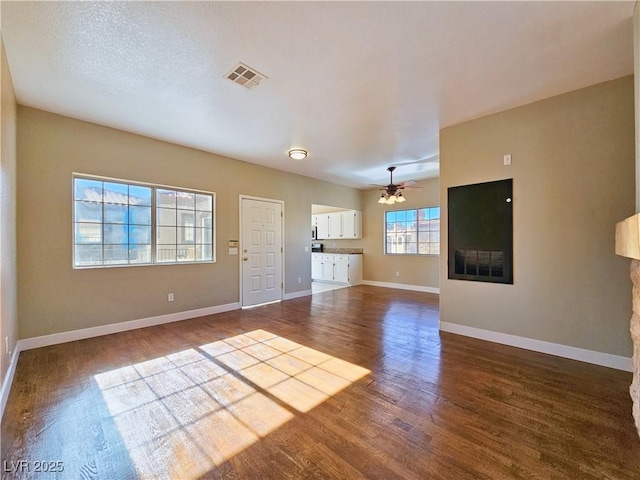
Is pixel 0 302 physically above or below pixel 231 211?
below

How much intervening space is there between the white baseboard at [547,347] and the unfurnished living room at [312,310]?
24mm

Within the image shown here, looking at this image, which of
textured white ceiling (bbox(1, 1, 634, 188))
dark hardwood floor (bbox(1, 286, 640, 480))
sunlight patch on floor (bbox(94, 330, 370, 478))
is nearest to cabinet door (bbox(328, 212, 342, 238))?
textured white ceiling (bbox(1, 1, 634, 188))

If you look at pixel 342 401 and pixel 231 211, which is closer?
pixel 342 401

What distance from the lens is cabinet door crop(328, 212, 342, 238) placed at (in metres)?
8.26

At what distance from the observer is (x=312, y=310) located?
16.4ft

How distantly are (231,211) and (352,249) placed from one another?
420 centimetres

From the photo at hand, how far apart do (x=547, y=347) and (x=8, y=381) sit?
204 inches

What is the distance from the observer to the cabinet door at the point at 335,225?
826 cm

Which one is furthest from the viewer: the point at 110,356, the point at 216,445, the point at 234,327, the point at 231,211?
the point at 231,211

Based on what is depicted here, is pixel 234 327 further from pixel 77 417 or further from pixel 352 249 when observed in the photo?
pixel 352 249

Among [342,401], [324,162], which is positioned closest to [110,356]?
→ [342,401]

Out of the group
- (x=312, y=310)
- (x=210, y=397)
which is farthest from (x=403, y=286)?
(x=210, y=397)

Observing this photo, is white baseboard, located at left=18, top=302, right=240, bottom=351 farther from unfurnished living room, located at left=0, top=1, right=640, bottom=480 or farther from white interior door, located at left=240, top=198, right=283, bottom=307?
white interior door, located at left=240, top=198, right=283, bottom=307

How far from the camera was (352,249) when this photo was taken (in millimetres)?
8234
